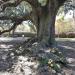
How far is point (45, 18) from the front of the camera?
11.0 meters

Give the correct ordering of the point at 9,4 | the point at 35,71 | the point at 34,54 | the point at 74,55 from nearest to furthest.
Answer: the point at 35,71 → the point at 34,54 → the point at 74,55 → the point at 9,4

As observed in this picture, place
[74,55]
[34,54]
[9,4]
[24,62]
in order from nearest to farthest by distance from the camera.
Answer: [24,62] → [34,54] → [74,55] → [9,4]

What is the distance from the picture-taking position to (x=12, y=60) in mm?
8406

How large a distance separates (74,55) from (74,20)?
68.7 ft

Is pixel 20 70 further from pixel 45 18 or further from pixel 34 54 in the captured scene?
pixel 45 18

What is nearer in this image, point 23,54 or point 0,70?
point 0,70

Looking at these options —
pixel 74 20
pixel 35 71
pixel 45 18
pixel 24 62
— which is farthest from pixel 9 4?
pixel 74 20

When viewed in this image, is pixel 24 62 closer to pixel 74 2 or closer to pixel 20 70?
pixel 20 70

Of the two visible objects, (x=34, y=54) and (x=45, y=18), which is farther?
(x=45, y=18)

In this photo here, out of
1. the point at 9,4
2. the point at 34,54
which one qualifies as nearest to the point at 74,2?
the point at 9,4

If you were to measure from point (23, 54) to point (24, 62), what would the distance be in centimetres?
84

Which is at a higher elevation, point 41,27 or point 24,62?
point 41,27

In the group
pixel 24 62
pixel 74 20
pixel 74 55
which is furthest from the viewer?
pixel 74 20

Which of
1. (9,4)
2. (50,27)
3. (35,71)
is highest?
(9,4)
